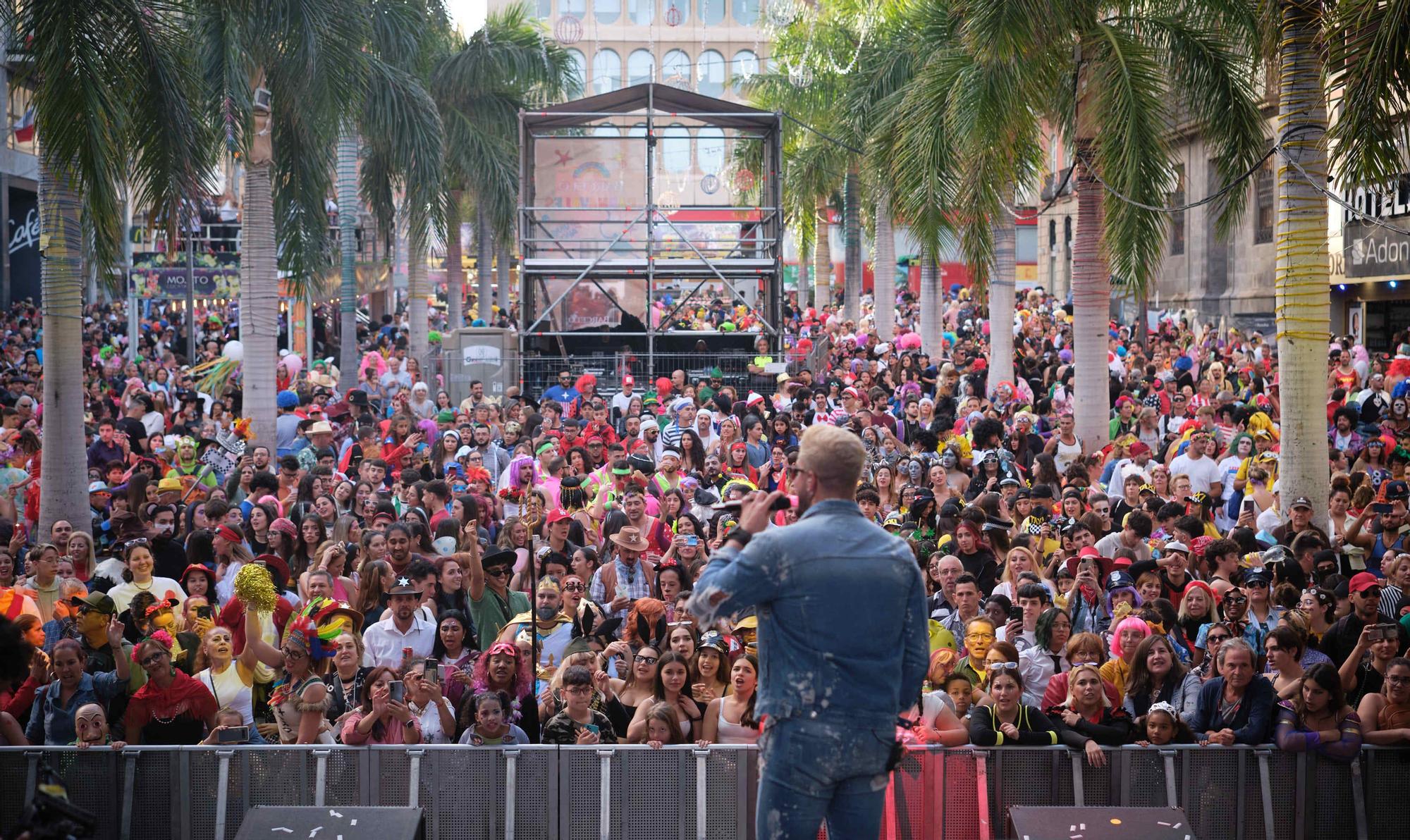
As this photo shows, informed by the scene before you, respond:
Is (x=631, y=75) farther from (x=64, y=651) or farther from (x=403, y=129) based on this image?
(x=64, y=651)

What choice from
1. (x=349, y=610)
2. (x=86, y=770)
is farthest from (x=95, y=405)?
(x=86, y=770)

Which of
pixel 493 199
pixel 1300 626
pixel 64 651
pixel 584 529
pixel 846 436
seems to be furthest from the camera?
pixel 493 199

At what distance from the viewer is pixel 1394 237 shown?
25.4 meters

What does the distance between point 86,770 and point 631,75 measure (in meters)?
75.1

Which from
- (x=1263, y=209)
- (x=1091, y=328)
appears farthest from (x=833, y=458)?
(x=1263, y=209)

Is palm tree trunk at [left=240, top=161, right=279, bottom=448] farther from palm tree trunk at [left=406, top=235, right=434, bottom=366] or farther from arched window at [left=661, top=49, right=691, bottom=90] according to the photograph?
arched window at [left=661, top=49, right=691, bottom=90]

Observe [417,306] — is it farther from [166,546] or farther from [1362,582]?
[1362,582]

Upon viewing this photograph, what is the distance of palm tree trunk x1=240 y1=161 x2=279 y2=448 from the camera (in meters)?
18.0

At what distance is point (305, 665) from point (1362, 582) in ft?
20.7

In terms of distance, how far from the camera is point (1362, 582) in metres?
9.33

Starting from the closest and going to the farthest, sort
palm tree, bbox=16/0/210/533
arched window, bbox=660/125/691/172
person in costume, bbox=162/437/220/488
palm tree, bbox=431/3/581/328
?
palm tree, bbox=16/0/210/533 → person in costume, bbox=162/437/220/488 → palm tree, bbox=431/3/581/328 → arched window, bbox=660/125/691/172

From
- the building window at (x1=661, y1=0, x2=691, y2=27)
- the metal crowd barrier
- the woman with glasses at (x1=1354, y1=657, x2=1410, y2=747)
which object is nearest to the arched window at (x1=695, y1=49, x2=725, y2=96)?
the building window at (x1=661, y1=0, x2=691, y2=27)

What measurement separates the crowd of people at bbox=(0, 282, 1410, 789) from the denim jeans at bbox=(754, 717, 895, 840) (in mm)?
283

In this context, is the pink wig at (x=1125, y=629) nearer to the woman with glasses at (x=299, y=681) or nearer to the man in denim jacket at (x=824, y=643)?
the man in denim jacket at (x=824, y=643)
